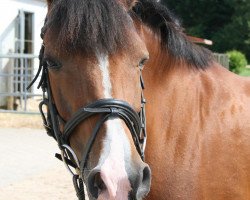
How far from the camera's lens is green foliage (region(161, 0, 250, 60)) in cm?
4331

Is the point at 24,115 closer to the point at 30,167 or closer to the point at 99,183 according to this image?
the point at 30,167

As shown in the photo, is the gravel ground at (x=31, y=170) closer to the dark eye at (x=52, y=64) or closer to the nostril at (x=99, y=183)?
the dark eye at (x=52, y=64)

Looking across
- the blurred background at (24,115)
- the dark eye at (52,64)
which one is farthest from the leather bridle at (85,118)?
the blurred background at (24,115)

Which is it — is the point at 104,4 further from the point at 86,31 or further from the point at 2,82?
the point at 2,82

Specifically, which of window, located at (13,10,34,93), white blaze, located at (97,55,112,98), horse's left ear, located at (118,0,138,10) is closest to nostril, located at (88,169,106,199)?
white blaze, located at (97,55,112,98)

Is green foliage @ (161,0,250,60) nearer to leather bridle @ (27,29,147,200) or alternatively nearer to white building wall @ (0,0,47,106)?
white building wall @ (0,0,47,106)

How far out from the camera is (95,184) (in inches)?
78.6

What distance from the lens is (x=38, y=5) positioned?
1537 centimetres

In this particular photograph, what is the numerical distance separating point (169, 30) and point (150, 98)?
41 centimetres

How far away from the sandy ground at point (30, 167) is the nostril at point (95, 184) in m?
4.23

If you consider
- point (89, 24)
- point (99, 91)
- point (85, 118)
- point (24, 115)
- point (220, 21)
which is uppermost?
point (220, 21)

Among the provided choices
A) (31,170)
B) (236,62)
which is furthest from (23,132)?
(236,62)

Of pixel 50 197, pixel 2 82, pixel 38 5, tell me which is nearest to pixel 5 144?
pixel 50 197

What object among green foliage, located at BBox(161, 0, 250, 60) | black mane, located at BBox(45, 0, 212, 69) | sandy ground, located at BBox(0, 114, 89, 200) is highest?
green foliage, located at BBox(161, 0, 250, 60)
